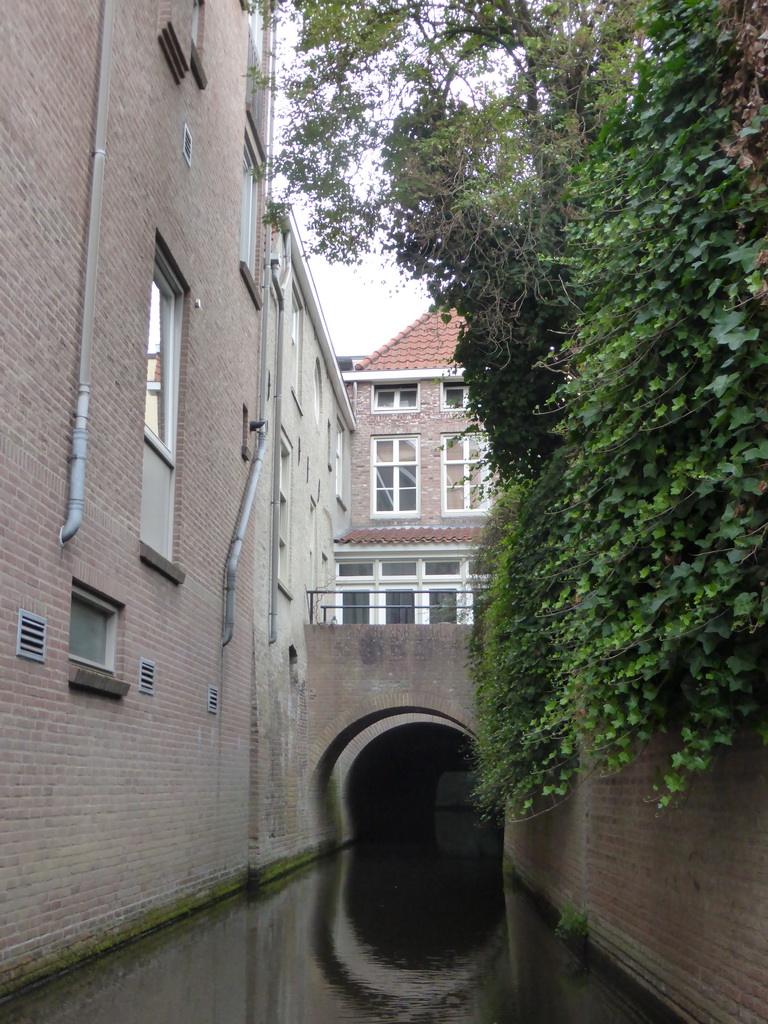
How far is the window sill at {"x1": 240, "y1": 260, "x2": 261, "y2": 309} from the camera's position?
573 inches

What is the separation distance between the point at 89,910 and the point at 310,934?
111 inches

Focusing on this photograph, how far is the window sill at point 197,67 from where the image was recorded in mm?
11703

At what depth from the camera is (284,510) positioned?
19000mm

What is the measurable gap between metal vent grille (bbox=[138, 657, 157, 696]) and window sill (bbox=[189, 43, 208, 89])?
21.0ft

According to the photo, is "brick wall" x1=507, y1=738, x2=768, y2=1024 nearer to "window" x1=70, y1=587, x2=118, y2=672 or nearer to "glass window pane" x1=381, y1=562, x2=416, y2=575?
"window" x1=70, y1=587, x2=118, y2=672

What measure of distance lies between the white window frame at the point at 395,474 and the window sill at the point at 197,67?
58.6 feet

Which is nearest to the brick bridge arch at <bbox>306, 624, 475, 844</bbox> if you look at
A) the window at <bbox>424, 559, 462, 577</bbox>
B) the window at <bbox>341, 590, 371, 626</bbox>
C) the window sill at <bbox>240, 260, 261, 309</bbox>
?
the window at <bbox>341, 590, 371, 626</bbox>

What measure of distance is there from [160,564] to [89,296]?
2.83 m

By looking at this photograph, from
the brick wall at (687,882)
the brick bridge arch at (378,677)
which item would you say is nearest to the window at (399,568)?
the brick bridge arch at (378,677)

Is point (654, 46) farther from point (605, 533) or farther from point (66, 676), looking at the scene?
point (66, 676)

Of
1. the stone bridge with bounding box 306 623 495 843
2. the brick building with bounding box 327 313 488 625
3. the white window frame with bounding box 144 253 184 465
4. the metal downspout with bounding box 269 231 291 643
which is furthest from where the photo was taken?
the brick building with bounding box 327 313 488 625

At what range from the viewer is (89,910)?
792 centimetres

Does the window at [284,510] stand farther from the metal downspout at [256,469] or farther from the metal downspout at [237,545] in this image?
the metal downspout at [237,545]

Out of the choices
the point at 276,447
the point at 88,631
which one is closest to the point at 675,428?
the point at 88,631
